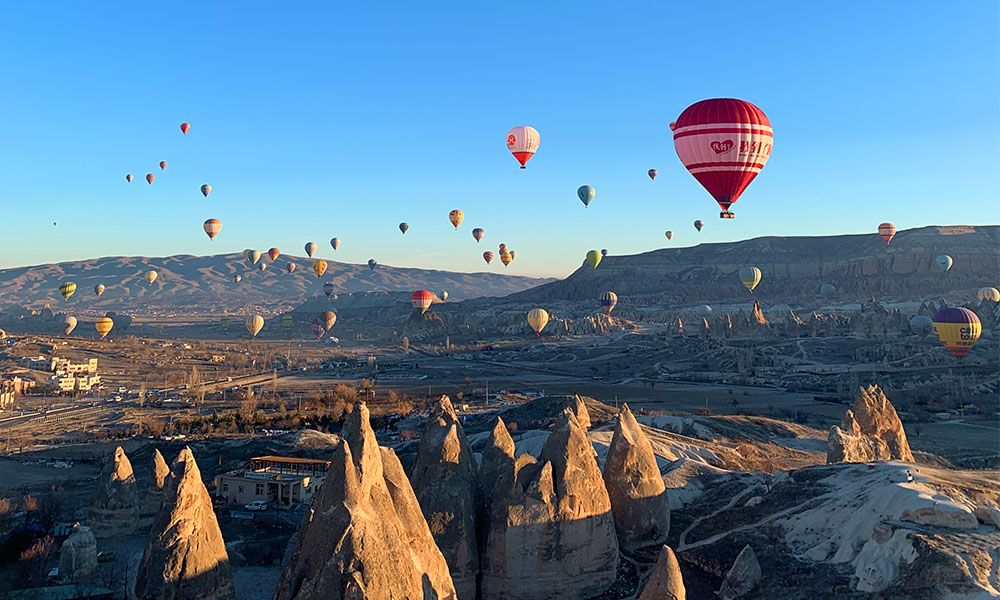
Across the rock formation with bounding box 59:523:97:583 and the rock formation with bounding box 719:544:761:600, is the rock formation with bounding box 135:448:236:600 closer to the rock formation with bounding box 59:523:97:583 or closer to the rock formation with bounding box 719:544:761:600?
the rock formation with bounding box 59:523:97:583

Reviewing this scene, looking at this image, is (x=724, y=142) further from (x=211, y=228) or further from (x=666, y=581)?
(x=211, y=228)

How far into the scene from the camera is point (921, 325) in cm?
9344

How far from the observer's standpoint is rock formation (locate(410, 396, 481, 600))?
16.7 meters

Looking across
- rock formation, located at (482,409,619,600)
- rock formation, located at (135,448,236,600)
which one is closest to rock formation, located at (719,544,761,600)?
rock formation, located at (482,409,619,600)

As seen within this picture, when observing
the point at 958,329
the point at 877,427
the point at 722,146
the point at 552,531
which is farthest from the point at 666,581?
the point at 958,329

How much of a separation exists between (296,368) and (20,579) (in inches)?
3097

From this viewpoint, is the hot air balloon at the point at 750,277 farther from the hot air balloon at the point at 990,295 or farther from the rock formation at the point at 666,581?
the rock formation at the point at 666,581

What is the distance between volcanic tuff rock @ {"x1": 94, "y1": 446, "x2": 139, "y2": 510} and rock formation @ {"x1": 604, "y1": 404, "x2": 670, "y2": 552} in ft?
54.8

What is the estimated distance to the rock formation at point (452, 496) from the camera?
16.7 m

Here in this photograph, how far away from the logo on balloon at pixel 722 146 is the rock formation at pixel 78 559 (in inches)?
1056

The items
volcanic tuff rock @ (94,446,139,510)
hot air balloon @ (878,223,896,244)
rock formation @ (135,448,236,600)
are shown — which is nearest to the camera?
rock formation @ (135,448,236,600)

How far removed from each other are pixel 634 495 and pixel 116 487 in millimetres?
17841

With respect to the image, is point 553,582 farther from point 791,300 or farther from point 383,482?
point 791,300

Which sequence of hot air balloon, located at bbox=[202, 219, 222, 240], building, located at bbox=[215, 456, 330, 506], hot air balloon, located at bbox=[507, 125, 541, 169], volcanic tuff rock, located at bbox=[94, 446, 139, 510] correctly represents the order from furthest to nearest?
hot air balloon, located at bbox=[202, 219, 222, 240], hot air balloon, located at bbox=[507, 125, 541, 169], building, located at bbox=[215, 456, 330, 506], volcanic tuff rock, located at bbox=[94, 446, 139, 510]
